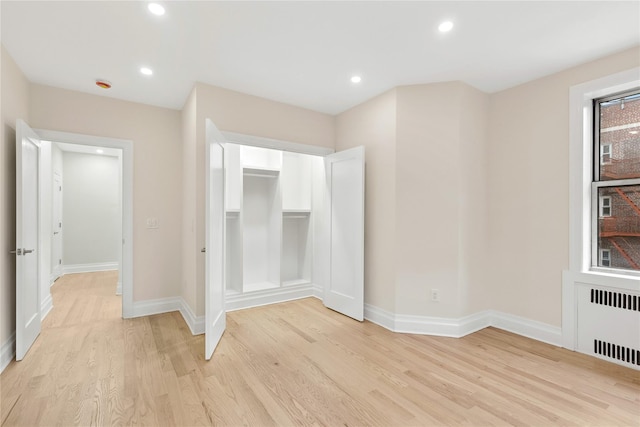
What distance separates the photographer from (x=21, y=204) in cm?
259

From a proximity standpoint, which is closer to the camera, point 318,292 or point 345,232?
point 345,232

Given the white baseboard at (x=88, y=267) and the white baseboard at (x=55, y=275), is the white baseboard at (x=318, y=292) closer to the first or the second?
the white baseboard at (x=55, y=275)

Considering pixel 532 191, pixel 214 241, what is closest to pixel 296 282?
pixel 214 241

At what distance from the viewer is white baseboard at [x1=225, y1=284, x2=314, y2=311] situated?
3939mm

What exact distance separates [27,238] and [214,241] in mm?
1660

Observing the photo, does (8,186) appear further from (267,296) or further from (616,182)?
(616,182)

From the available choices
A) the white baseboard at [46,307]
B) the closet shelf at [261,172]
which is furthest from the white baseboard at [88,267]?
the closet shelf at [261,172]

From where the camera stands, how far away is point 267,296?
4.21 meters

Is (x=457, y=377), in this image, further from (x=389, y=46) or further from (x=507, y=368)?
(x=389, y=46)

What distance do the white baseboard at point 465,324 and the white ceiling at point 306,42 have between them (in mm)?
2494

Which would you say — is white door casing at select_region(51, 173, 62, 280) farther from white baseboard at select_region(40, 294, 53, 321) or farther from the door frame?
the door frame

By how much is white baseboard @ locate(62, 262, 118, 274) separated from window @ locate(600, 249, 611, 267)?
8.21 metres

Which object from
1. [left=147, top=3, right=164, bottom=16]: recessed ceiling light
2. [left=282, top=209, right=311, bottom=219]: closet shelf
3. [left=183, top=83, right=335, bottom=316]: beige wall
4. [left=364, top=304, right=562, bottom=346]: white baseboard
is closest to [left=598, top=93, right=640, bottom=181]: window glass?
[left=364, top=304, right=562, bottom=346]: white baseboard

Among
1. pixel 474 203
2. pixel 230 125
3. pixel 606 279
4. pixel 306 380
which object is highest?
pixel 230 125
